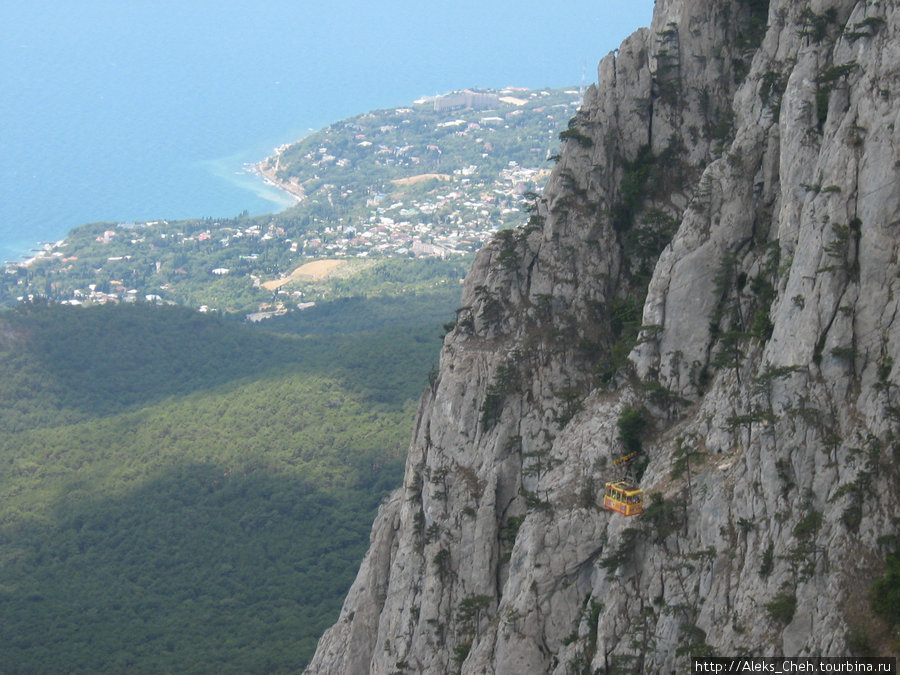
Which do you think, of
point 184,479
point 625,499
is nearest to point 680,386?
point 625,499

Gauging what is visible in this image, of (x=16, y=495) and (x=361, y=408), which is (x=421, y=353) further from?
(x=16, y=495)

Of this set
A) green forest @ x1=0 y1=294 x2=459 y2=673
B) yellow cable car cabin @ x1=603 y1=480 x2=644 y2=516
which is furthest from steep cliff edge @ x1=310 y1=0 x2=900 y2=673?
green forest @ x1=0 y1=294 x2=459 y2=673

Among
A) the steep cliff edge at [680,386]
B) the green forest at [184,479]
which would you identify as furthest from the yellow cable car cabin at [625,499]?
the green forest at [184,479]

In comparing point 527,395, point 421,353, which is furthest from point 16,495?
point 527,395

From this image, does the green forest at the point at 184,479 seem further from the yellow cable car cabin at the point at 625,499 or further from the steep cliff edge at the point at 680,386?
the yellow cable car cabin at the point at 625,499

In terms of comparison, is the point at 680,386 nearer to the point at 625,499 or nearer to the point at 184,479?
the point at 625,499

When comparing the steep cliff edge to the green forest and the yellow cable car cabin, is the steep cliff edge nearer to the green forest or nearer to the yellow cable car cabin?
the yellow cable car cabin
